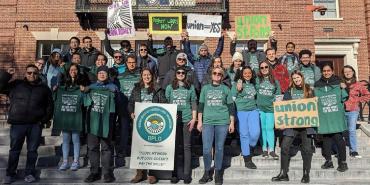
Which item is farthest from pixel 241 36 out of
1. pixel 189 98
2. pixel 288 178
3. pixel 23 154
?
pixel 23 154

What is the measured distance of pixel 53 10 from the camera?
12289 millimetres

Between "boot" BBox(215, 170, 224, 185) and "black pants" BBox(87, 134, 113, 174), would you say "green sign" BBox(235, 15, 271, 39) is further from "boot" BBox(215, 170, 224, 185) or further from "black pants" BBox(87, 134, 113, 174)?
"black pants" BBox(87, 134, 113, 174)

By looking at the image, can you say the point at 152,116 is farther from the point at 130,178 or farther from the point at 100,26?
the point at 100,26

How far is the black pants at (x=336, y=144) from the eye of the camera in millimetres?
6777

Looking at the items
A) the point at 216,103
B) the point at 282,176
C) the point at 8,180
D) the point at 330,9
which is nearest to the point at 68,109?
the point at 8,180

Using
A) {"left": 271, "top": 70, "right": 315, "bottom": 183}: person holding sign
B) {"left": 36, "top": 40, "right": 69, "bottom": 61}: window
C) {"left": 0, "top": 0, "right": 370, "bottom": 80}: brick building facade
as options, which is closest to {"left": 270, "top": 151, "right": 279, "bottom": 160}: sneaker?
{"left": 271, "top": 70, "right": 315, "bottom": 183}: person holding sign

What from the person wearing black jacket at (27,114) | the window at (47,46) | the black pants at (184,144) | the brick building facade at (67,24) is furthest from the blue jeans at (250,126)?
the window at (47,46)

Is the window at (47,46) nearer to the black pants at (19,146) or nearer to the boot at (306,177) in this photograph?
the black pants at (19,146)

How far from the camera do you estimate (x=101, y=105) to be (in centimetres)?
653

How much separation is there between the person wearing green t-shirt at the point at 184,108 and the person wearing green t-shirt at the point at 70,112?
1.66 m

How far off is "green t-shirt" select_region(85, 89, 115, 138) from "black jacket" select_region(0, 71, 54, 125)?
2.49ft

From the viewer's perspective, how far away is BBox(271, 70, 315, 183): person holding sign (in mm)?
6363

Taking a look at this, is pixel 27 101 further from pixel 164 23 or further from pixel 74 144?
pixel 164 23

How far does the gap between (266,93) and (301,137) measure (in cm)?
108
